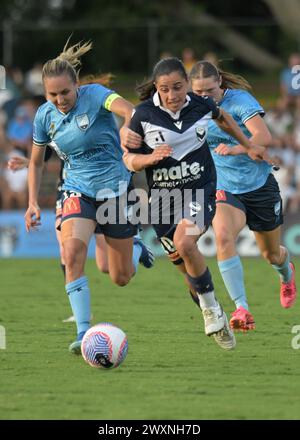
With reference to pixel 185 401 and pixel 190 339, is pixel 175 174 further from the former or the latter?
pixel 185 401

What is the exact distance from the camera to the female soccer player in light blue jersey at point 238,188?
887 cm

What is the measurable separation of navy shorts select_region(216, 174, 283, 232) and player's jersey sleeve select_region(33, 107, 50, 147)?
5.62 feet

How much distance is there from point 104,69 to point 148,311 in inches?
575

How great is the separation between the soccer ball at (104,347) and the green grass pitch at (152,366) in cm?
8

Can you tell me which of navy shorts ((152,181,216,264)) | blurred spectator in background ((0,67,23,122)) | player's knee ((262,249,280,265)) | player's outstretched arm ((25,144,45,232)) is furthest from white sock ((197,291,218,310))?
blurred spectator in background ((0,67,23,122))

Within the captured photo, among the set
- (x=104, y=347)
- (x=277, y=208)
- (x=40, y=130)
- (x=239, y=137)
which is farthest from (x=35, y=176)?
(x=277, y=208)

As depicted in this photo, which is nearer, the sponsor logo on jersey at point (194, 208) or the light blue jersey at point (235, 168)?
the sponsor logo on jersey at point (194, 208)

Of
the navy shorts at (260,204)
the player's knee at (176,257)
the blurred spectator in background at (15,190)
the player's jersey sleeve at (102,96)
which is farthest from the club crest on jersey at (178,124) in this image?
the blurred spectator in background at (15,190)

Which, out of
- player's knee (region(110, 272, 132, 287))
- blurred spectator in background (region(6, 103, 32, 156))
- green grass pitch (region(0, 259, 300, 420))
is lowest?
green grass pitch (region(0, 259, 300, 420))

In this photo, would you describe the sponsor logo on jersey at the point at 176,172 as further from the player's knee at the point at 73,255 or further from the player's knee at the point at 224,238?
the player's knee at the point at 224,238

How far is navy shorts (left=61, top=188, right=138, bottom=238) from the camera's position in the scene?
8.23 m

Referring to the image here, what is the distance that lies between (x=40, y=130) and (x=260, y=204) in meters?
2.13

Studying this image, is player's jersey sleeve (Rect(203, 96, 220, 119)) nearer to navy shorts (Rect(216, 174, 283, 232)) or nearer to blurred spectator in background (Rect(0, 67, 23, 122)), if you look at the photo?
navy shorts (Rect(216, 174, 283, 232))
